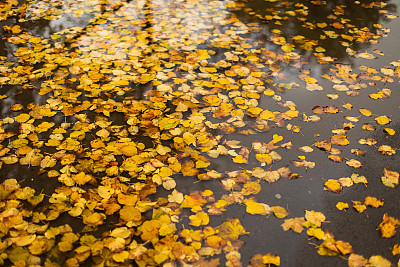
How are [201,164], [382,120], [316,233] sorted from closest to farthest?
[316,233] < [201,164] < [382,120]

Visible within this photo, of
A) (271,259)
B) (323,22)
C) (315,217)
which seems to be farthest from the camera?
(323,22)

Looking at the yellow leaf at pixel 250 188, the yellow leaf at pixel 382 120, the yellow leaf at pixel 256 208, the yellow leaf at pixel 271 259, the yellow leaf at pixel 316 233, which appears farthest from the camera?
the yellow leaf at pixel 382 120

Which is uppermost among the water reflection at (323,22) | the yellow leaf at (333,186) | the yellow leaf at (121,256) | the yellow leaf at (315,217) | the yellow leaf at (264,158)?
the water reflection at (323,22)

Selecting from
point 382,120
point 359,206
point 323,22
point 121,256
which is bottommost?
point 121,256

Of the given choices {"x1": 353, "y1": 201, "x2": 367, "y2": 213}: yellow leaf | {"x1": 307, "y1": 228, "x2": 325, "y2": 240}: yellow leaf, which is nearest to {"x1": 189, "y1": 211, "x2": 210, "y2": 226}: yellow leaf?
{"x1": 307, "y1": 228, "x2": 325, "y2": 240}: yellow leaf

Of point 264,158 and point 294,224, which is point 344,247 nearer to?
point 294,224

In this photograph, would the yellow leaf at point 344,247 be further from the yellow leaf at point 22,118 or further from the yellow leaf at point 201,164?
the yellow leaf at point 22,118

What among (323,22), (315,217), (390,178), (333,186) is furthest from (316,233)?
(323,22)

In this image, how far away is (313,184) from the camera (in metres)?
2.38

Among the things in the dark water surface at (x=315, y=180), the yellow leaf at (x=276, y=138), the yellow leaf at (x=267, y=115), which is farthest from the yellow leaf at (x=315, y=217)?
the yellow leaf at (x=267, y=115)

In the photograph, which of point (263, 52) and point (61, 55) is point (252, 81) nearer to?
point (263, 52)

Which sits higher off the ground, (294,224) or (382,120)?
(382,120)

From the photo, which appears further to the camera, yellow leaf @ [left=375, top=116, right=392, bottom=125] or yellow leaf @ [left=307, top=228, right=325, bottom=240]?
yellow leaf @ [left=375, top=116, right=392, bottom=125]

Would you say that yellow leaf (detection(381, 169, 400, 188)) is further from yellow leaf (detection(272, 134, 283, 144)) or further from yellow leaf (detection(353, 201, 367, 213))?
yellow leaf (detection(272, 134, 283, 144))
